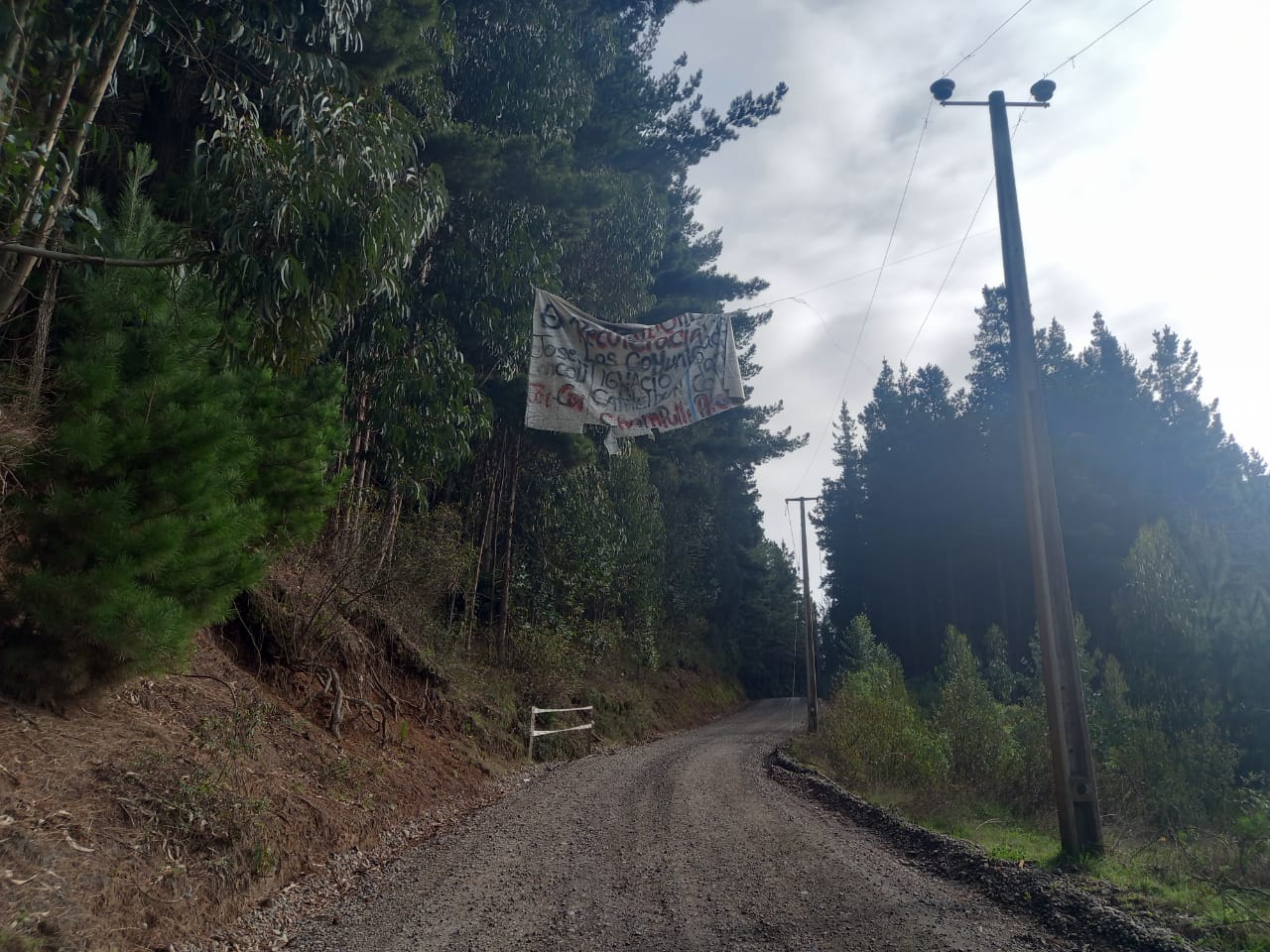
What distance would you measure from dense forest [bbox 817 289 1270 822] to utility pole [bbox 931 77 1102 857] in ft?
9.36

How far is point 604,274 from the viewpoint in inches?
767

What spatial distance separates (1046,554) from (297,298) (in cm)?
746

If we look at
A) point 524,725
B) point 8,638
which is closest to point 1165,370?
point 524,725

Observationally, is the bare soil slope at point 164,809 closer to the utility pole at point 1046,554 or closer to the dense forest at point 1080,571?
the utility pole at point 1046,554

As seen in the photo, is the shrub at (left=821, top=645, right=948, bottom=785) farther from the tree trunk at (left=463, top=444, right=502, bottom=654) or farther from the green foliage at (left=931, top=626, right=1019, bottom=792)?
the tree trunk at (left=463, top=444, right=502, bottom=654)

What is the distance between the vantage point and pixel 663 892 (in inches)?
223

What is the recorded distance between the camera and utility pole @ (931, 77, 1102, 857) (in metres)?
6.98

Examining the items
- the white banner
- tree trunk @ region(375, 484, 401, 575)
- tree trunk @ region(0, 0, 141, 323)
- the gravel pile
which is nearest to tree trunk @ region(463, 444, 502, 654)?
tree trunk @ region(375, 484, 401, 575)

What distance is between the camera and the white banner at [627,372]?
26.3ft

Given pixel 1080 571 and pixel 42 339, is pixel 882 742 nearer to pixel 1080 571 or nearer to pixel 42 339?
pixel 42 339

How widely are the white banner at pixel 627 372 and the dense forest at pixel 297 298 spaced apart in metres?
2.00

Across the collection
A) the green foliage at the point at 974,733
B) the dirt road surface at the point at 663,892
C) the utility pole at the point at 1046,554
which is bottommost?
the dirt road surface at the point at 663,892

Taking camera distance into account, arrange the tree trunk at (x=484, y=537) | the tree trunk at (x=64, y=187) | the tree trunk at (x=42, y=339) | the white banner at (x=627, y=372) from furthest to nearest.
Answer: the tree trunk at (x=484, y=537)
the white banner at (x=627, y=372)
the tree trunk at (x=42, y=339)
the tree trunk at (x=64, y=187)

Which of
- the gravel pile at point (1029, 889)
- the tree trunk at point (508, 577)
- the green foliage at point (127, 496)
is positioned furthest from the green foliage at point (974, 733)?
the tree trunk at point (508, 577)
